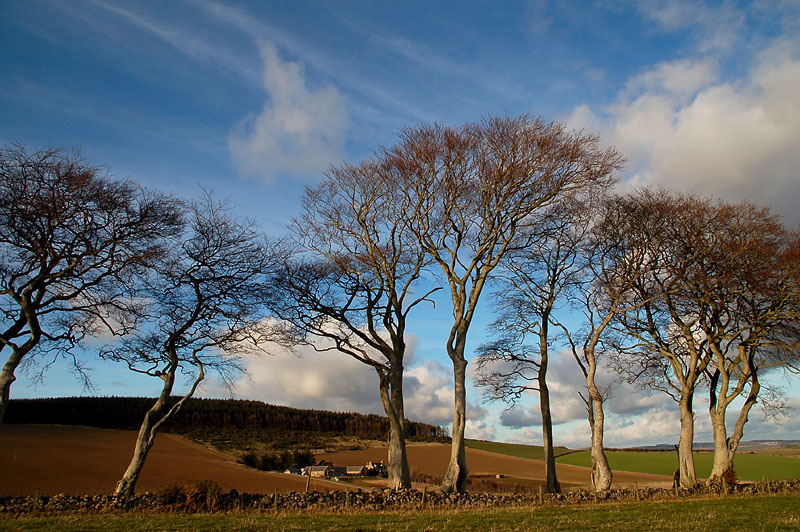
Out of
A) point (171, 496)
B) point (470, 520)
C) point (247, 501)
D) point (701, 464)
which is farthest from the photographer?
point (701, 464)

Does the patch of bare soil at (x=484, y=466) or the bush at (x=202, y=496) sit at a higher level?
the bush at (x=202, y=496)

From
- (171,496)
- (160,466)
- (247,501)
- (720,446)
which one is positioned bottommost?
(160,466)

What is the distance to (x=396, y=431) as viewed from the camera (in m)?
19.3

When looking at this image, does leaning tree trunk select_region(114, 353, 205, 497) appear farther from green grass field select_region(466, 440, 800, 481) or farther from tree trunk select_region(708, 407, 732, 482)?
green grass field select_region(466, 440, 800, 481)

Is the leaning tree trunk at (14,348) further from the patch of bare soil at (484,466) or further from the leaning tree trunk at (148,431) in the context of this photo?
the patch of bare soil at (484,466)

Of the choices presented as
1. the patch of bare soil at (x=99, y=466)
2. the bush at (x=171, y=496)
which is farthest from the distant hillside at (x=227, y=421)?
the bush at (x=171, y=496)

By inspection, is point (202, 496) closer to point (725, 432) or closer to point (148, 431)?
point (148, 431)

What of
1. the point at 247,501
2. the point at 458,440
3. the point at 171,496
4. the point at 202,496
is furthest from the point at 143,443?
the point at 458,440

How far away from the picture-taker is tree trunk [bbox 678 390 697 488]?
22.6 m

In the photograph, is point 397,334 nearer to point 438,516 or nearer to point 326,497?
point 326,497

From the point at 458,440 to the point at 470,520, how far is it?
4970 millimetres

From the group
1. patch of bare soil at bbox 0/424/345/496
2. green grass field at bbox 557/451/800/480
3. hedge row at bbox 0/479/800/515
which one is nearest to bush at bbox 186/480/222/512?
hedge row at bbox 0/479/800/515

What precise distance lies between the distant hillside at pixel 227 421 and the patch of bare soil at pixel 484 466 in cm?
972

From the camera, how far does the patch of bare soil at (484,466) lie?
5217 cm
